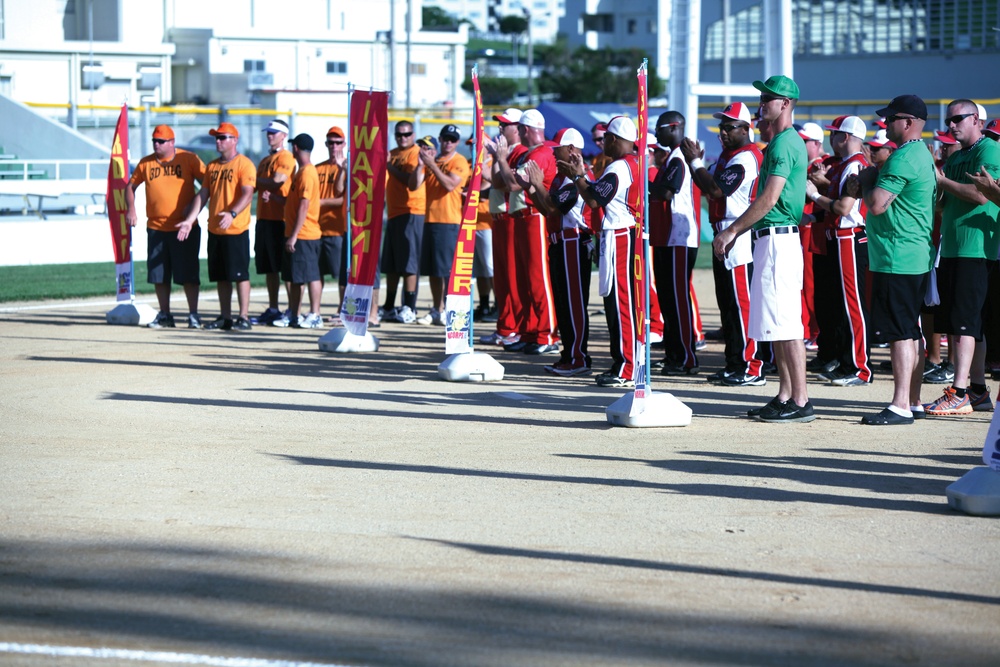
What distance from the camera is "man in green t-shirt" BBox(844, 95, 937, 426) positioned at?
8477 millimetres

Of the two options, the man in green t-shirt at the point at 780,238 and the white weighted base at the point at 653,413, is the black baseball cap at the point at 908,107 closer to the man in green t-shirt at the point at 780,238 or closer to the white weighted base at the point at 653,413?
the man in green t-shirt at the point at 780,238

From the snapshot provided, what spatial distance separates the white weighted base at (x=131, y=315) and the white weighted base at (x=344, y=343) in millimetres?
3185

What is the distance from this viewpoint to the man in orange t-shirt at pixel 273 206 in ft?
47.7

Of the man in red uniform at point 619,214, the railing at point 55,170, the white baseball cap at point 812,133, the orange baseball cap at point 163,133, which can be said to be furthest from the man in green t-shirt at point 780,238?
the railing at point 55,170

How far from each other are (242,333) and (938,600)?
10.4 meters

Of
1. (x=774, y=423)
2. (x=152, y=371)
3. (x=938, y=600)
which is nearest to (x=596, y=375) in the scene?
(x=774, y=423)

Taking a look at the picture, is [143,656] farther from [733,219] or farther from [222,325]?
[222,325]

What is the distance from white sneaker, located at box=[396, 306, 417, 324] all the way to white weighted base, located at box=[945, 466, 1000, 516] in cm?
974

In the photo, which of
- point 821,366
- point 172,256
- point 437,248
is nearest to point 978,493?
point 821,366

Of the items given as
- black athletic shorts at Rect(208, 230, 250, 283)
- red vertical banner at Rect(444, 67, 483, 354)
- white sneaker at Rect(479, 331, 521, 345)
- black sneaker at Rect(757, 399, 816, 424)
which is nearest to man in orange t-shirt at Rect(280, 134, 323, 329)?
black athletic shorts at Rect(208, 230, 250, 283)

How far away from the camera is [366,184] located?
39.9 ft

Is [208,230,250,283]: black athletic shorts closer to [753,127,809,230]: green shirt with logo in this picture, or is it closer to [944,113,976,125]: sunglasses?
[753,127,809,230]: green shirt with logo

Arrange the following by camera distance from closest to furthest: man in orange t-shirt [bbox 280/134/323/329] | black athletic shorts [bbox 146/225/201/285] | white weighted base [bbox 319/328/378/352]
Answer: white weighted base [bbox 319/328/378/352] < man in orange t-shirt [bbox 280/134/323/329] < black athletic shorts [bbox 146/225/201/285]

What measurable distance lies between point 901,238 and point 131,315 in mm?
9357
